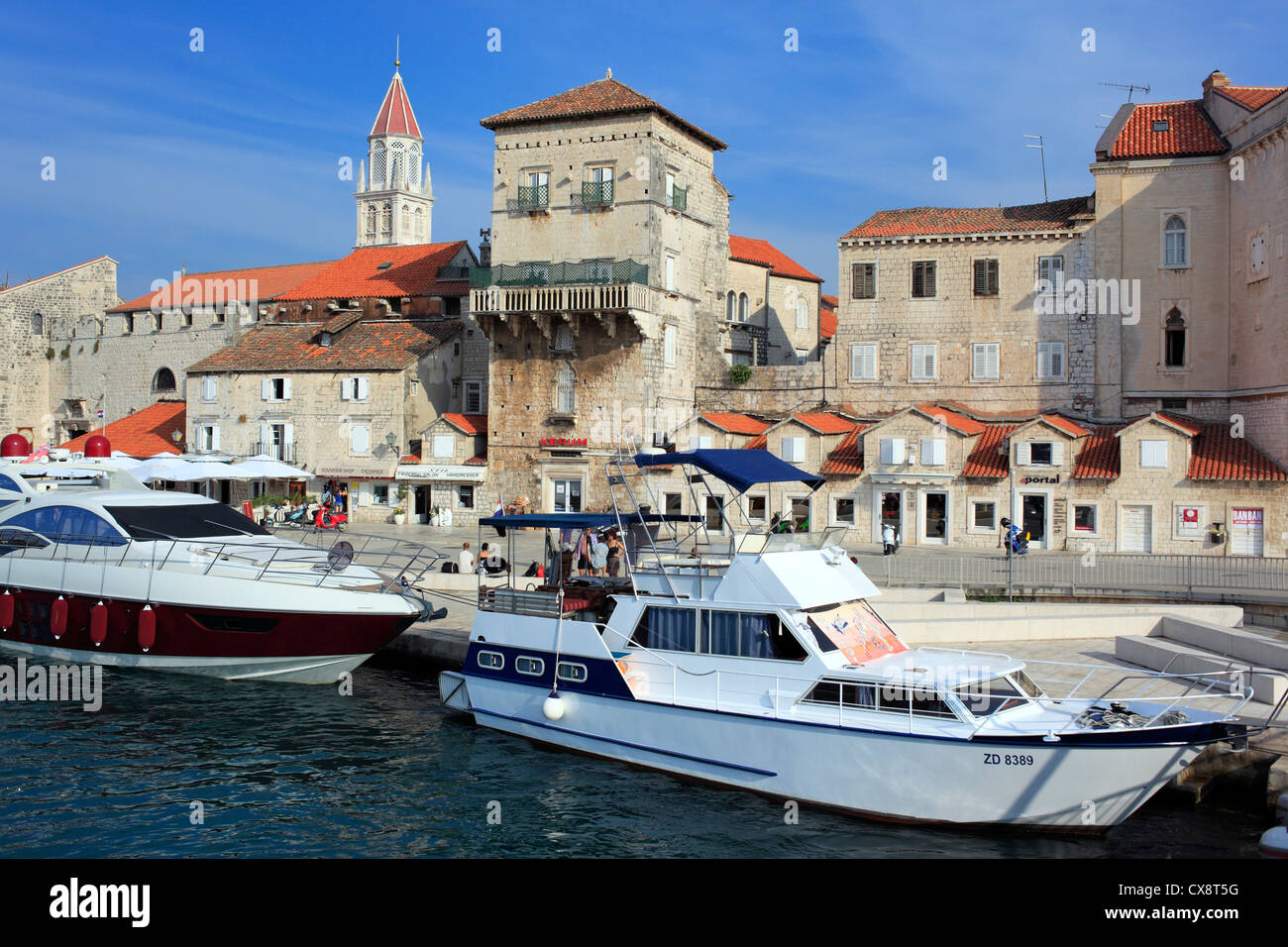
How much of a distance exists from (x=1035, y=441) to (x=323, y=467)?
27573 mm

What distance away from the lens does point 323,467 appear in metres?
44.2

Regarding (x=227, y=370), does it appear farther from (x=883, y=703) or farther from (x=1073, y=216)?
(x=883, y=703)

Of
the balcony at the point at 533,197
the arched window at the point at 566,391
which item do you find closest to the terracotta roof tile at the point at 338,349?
the arched window at the point at 566,391

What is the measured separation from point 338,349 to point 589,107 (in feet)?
48.4

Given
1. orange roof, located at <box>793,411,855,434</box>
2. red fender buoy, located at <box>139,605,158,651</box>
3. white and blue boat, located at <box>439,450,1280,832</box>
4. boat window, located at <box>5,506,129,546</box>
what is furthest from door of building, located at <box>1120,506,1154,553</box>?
boat window, located at <box>5,506,129,546</box>

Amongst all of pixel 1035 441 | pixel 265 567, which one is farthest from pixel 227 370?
pixel 1035 441

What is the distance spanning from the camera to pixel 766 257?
5253 cm

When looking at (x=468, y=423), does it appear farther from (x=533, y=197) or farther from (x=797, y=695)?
(x=797, y=695)

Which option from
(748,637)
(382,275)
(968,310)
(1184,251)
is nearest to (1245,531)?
(1184,251)

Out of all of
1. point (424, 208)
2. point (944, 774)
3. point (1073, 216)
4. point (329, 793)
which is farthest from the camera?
point (424, 208)

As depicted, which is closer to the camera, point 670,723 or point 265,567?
point 670,723

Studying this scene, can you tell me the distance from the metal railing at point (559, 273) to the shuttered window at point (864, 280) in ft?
26.3

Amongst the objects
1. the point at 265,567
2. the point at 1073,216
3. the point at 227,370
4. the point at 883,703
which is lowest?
the point at 883,703

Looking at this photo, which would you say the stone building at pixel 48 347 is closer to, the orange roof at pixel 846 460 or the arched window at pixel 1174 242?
A: the orange roof at pixel 846 460
